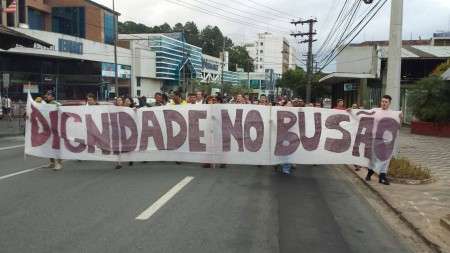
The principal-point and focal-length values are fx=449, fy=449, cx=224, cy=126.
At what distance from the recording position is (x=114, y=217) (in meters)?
6.06

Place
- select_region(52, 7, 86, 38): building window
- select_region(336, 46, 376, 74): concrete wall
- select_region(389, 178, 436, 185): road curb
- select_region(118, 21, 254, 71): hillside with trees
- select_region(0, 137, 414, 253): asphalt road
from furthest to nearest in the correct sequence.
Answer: select_region(118, 21, 254, 71): hillside with trees < select_region(52, 7, 86, 38): building window < select_region(336, 46, 376, 74): concrete wall < select_region(389, 178, 436, 185): road curb < select_region(0, 137, 414, 253): asphalt road

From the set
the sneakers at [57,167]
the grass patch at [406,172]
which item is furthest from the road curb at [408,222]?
the sneakers at [57,167]

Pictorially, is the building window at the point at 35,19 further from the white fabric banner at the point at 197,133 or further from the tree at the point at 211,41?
the tree at the point at 211,41

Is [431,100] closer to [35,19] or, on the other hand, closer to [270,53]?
[35,19]

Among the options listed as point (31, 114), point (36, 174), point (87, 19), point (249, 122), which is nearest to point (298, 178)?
point (249, 122)

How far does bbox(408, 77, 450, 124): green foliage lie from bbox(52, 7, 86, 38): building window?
41.6 meters

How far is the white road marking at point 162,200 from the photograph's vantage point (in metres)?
6.18

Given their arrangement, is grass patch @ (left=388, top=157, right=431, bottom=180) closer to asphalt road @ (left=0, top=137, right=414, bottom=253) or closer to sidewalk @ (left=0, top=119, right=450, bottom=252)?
sidewalk @ (left=0, top=119, right=450, bottom=252)

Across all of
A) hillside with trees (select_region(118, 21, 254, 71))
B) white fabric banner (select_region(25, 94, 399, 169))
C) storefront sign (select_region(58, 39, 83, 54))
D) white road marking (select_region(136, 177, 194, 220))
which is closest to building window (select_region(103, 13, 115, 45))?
storefront sign (select_region(58, 39, 83, 54))

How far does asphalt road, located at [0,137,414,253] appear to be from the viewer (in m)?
5.11

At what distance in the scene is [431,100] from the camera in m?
21.4

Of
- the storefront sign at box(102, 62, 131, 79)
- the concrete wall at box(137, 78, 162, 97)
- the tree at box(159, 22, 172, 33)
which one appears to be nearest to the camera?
the storefront sign at box(102, 62, 131, 79)

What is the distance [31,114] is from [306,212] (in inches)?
269

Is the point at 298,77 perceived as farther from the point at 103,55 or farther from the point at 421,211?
the point at 421,211
